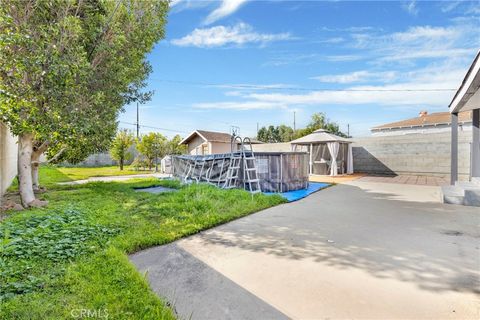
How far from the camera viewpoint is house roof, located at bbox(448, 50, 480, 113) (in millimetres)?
4641

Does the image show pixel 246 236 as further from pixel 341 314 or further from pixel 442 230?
pixel 442 230

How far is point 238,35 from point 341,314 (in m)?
11.4

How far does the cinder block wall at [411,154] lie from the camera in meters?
10.8

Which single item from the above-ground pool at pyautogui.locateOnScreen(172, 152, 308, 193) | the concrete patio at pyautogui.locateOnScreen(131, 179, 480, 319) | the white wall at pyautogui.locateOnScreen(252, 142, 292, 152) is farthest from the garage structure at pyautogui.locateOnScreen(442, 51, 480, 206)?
the white wall at pyautogui.locateOnScreen(252, 142, 292, 152)

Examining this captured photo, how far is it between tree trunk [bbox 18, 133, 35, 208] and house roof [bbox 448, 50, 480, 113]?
9591 millimetres

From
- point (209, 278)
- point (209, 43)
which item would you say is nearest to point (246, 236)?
point (209, 278)

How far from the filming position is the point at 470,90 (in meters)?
5.29

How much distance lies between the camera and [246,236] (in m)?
3.63

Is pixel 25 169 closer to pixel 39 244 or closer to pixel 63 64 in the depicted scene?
pixel 63 64

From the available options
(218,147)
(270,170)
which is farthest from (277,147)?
(270,170)

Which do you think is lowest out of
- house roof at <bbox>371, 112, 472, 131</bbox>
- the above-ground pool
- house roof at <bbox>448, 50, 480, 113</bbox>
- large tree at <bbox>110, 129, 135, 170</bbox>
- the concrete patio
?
the concrete patio

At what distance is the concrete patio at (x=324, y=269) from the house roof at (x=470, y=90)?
282cm

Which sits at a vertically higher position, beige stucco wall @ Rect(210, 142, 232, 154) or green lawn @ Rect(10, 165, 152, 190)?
beige stucco wall @ Rect(210, 142, 232, 154)

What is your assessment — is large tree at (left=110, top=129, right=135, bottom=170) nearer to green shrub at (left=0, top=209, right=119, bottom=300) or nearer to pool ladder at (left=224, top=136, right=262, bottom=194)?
pool ladder at (left=224, top=136, right=262, bottom=194)
